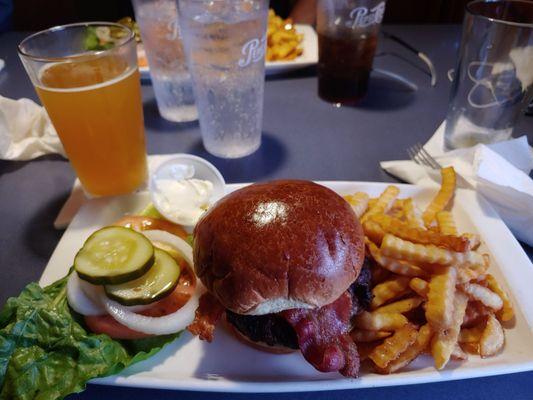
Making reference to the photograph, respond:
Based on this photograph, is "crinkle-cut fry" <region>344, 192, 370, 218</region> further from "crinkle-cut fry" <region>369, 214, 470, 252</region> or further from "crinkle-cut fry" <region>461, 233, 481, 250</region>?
"crinkle-cut fry" <region>461, 233, 481, 250</region>

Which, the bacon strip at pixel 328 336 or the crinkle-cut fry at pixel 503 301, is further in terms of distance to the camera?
the crinkle-cut fry at pixel 503 301

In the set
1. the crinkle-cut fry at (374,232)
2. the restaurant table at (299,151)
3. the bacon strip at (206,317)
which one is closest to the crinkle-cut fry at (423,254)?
the crinkle-cut fry at (374,232)

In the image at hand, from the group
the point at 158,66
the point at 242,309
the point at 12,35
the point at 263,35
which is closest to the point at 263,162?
the point at 263,35

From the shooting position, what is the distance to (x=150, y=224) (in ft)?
4.78

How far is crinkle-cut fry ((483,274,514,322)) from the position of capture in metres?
1.15

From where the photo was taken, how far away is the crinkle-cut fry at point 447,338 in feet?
3.32

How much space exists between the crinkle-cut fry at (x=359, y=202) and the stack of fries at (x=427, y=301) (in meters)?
0.08

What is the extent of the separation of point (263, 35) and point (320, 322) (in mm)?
1182

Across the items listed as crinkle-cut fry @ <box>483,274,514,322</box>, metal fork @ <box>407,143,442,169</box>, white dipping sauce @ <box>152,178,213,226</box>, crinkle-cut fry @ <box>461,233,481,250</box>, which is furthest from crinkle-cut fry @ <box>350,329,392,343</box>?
metal fork @ <box>407,143,442,169</box>

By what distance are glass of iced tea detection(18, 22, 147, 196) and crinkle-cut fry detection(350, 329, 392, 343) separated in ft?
3.71

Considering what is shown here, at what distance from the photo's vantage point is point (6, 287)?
1.33 meters

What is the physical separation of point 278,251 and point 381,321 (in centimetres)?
38

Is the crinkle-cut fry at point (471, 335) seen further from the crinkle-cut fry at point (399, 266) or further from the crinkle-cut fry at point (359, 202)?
the crinkle-cut fry at point (359, 202)

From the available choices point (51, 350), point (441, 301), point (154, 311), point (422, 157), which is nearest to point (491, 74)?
point (422, 157)
